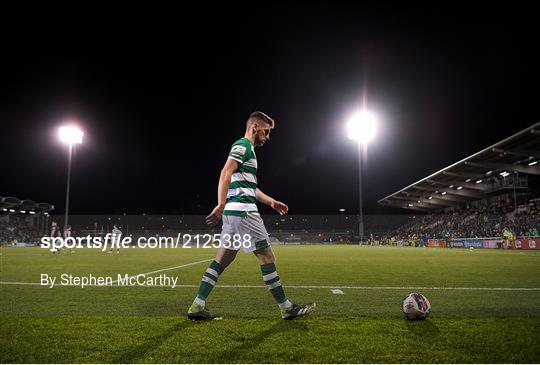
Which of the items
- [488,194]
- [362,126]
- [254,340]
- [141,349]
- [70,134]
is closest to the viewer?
[141,349]

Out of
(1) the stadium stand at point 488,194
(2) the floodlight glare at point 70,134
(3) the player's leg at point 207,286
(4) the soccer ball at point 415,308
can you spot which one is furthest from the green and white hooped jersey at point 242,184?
(2) the floodlight glare at point 70,134

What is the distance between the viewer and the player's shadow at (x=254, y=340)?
10.4ft

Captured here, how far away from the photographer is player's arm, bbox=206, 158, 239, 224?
14.4ft

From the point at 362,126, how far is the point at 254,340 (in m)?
43.8

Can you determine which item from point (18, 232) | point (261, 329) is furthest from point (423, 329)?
point (18, 232)

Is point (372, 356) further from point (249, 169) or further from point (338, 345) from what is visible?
point (249, 169)

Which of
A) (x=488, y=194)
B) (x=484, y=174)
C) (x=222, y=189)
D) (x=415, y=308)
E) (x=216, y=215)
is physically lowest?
(x=415, y=308)

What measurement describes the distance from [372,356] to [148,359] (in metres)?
A: 1.77

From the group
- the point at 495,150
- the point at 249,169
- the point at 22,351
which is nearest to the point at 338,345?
the point at 249,169

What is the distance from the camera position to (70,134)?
3794cm

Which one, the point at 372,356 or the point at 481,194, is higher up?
the point at 481,194

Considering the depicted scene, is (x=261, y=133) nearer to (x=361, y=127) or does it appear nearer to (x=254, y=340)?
(x=254, y=340)

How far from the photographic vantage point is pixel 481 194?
5281 cm

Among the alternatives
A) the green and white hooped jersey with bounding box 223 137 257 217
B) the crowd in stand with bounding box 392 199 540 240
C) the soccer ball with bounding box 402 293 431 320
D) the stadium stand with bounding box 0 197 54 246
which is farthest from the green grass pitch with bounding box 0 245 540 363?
the stadium stand with bounding box 0 197 54 246
